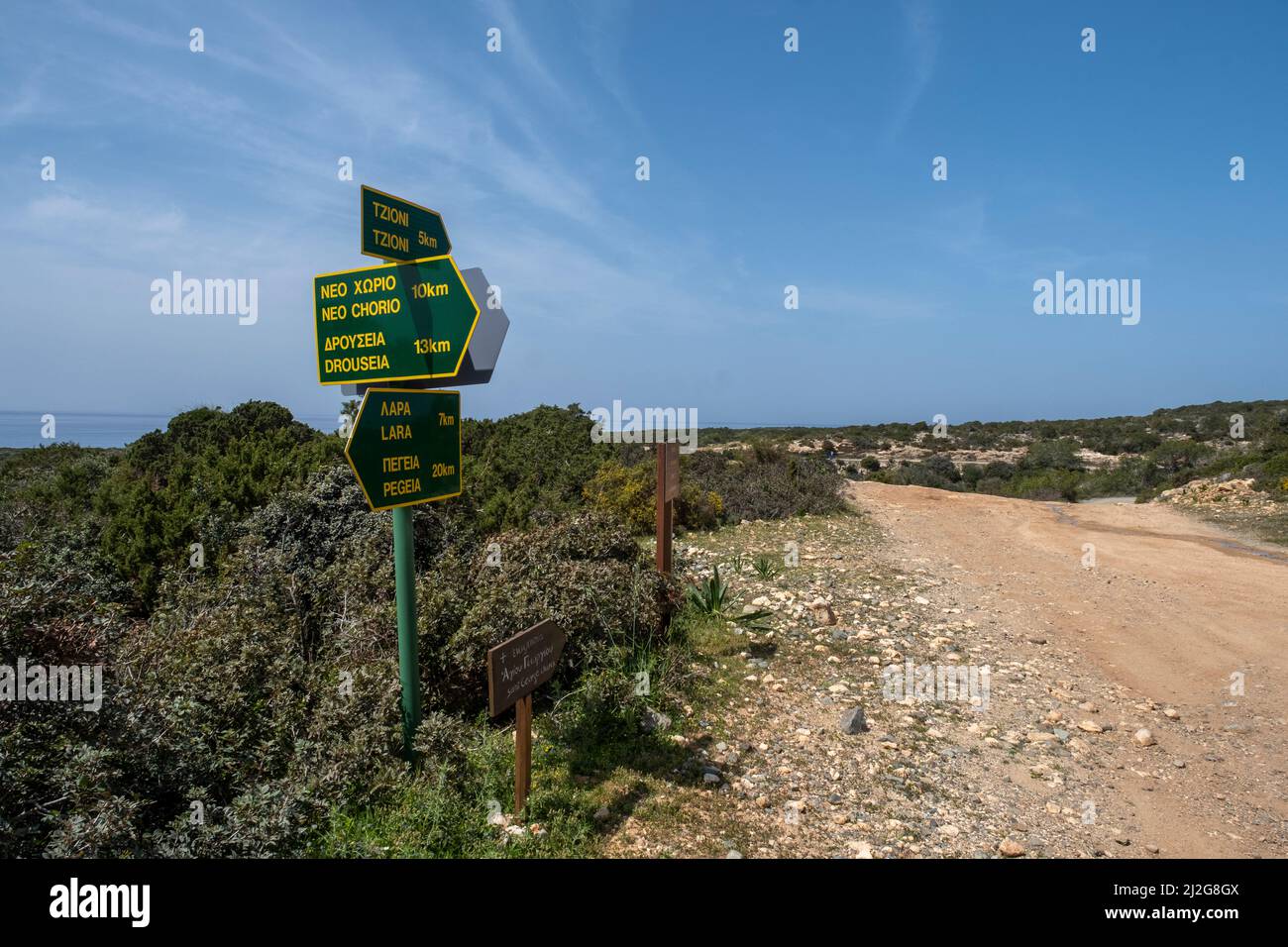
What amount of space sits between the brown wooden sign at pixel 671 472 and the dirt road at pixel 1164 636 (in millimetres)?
3638

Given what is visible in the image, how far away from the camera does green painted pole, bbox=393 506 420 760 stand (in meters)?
3.49

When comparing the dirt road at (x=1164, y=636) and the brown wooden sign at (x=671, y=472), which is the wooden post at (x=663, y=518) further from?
the dirt road at (x=1164, y=636)

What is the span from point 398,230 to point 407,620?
203 cm

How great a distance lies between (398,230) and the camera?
11.3ft

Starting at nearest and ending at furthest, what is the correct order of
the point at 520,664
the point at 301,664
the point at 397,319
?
the point at 397,319, the point at 520,664, the point at 301,664

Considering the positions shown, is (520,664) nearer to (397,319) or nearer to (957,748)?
(397,319)

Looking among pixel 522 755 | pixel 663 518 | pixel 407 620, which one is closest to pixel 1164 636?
pixel 663 518

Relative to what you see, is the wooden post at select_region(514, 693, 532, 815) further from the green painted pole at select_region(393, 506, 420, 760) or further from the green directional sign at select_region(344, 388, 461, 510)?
the green directional sign at select_region(344, 388, 461, 510)

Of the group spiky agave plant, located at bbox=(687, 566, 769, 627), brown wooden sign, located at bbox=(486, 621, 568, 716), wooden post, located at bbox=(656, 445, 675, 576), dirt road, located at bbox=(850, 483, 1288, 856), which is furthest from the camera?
spiky agave plant, located at bbox=(687, 566, 769, 627)

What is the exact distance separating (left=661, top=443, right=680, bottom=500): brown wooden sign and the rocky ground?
150 centimetres

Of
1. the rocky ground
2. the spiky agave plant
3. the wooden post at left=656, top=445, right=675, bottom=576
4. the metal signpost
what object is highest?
the wooden post at left=656, top=445, right=675, bottom=576

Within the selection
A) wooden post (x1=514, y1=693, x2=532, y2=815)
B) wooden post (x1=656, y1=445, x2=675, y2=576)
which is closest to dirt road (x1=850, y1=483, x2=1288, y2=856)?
wooden post (x1=514, y1=693, x2=532, y2=815)

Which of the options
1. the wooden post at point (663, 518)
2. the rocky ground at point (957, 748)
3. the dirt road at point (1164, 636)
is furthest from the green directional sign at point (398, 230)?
the dirt road at point (1164, 636)
